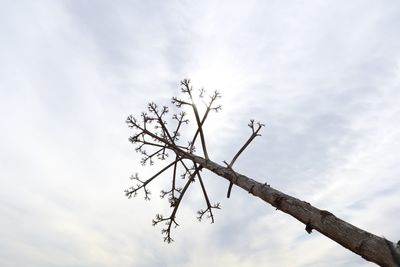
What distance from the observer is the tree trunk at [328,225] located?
469cm

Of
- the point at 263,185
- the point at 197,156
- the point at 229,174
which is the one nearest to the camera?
the point at 263,185

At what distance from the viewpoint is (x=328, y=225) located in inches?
224

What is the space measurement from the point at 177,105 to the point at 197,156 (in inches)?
79.4

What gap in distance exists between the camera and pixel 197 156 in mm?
10797

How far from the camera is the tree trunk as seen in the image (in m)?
4.69

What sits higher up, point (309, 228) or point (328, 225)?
point (309, 228)

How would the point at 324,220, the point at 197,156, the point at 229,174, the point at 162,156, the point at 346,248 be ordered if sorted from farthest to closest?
the point at 162,156
the point at 197,156
the point at 229,174
the point at 324,220
the point at 346,248

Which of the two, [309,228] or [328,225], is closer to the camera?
[328,225]

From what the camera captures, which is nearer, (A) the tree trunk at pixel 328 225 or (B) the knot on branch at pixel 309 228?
(A) the tree trunk at pixel 328 225

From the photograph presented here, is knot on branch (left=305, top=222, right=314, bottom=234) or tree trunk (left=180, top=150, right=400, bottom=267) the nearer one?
tree trunk (left=180, top=150, right=400, bottom=267)

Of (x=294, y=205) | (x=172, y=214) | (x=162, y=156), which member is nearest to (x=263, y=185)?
(x=294, y=205)

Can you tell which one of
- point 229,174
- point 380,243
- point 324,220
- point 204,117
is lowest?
point 380,243

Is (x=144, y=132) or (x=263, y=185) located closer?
(x=263, y=185)

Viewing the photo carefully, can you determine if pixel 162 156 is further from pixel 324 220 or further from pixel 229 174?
pixel 324 220
